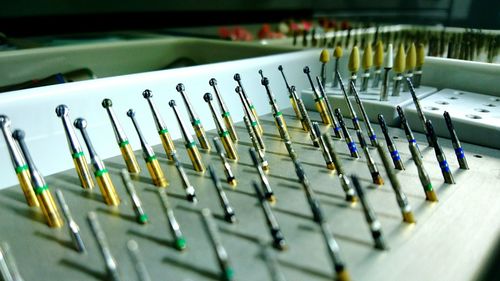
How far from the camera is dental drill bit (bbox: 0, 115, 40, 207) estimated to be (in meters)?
0.83

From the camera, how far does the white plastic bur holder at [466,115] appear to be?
1.13 meters

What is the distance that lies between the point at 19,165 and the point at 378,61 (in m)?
1.11

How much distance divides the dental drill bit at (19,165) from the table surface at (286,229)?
0.02 meters


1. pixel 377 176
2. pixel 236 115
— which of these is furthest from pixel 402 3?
pixel 377 176

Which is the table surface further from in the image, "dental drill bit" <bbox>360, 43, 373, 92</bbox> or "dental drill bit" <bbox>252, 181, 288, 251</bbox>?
"dental drill bit" <bbox>360, 43, 373, 92</bbox>

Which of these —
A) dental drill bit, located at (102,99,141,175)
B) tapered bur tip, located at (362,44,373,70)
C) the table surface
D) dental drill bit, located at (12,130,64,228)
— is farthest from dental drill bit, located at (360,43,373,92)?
dental drill bit, located at (12,130,64,228)

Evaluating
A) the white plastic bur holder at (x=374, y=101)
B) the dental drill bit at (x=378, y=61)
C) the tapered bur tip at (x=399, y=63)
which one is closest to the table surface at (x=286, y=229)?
the white plastic bur holder at (x=374, y=101)

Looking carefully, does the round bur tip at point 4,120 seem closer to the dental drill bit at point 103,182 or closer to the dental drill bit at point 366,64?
the dental drill bit at point 103,182

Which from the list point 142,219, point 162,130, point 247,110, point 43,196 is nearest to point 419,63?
point 247,110

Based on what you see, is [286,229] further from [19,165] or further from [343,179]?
[19,165]

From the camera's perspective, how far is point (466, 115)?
121 cm

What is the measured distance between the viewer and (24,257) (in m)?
0.69

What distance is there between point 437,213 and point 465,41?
116 cm

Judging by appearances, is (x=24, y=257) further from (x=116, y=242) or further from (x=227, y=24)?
(x=227, y=24)
